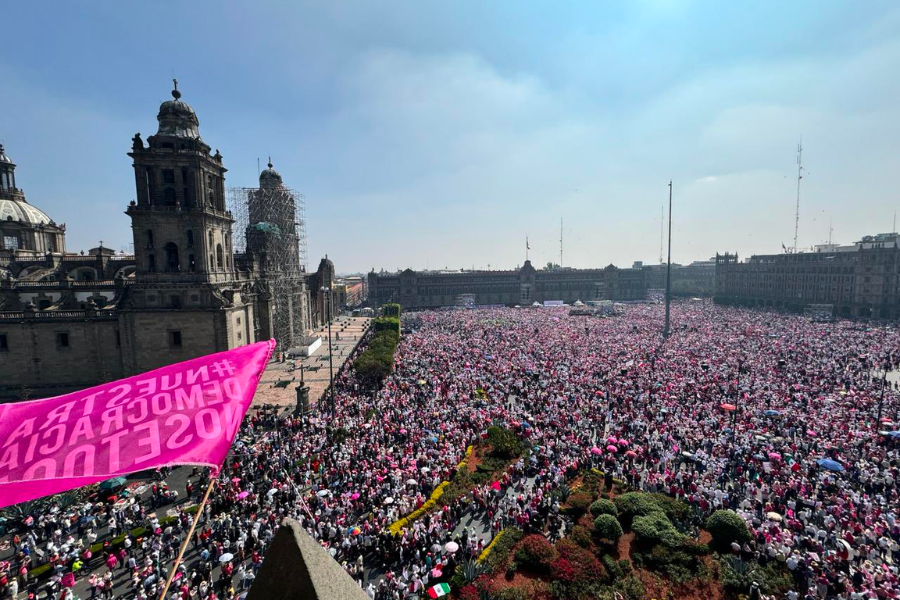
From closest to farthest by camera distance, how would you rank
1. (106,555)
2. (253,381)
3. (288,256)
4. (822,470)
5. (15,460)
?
(15,460), (253,381), (106,555), (822,470), (288,256)

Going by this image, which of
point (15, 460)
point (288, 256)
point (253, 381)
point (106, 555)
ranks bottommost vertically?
point (106, 555)

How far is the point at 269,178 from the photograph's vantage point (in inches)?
2509

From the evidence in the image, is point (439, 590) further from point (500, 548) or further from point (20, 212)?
point (20, 212)

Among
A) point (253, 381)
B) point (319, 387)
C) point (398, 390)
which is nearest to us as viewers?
point (253, 381)

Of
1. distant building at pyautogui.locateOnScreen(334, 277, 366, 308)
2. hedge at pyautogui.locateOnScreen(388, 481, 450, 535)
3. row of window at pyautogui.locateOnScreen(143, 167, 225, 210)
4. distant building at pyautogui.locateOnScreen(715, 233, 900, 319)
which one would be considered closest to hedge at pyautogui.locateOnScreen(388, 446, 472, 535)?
hedge at pyautogui.locateOnScreen(388, 481, 450, 535)

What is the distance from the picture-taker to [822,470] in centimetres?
2006

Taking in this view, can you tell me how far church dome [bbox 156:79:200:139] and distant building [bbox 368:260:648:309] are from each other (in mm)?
77985

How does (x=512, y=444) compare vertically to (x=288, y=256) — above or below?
below

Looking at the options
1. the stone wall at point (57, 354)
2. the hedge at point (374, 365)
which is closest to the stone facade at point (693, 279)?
the hedge at point (374, 365)

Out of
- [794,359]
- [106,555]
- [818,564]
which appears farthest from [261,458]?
[794,359]

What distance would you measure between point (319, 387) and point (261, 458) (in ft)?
48.6

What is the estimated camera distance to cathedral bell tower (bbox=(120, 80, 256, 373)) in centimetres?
3538

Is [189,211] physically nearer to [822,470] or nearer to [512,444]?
[512,444]

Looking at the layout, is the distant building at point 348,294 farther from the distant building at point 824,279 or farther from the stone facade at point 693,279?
the stone facade at point 693,279
